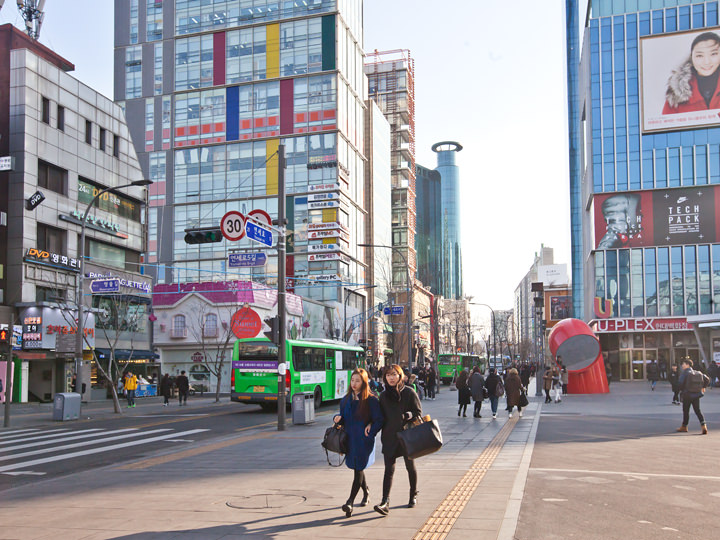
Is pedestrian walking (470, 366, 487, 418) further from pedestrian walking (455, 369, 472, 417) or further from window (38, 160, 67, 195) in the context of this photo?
window (38, 160, 67, 195)

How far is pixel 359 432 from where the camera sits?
7953mm

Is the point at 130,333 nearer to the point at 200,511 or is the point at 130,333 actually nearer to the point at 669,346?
the point at 200,511

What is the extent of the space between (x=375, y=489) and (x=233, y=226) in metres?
11.2

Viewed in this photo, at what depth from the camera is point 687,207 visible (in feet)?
215

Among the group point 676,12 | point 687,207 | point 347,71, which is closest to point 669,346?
point 687,207

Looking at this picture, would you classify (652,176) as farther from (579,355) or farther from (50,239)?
(50,239)

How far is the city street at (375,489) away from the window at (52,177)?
21797 millimetres

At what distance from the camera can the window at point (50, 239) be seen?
118ft

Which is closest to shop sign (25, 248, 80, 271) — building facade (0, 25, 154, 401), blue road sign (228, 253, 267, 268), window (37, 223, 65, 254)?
building facade (0, 25, 154, 401)

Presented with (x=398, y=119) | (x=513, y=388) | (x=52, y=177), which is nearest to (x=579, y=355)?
(x=513, y=388)

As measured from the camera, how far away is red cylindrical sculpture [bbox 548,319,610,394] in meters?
36.9

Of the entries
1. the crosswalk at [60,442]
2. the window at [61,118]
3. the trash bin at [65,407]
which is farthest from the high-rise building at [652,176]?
the crosswalk at [60,442]

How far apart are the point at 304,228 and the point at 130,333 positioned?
32.6 metres

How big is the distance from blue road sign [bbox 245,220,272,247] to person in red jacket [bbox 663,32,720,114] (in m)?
59.5
